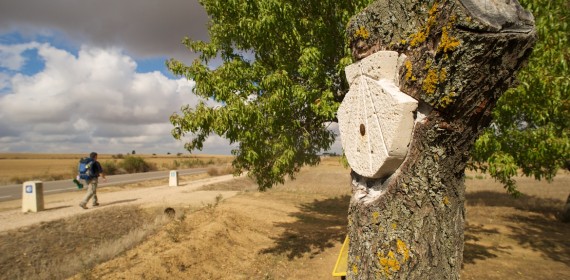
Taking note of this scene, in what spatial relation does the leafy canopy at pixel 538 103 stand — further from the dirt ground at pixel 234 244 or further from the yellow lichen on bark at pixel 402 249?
the yellow lichen on bark at pixel 402 249

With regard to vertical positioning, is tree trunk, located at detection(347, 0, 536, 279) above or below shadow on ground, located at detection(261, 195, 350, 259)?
above

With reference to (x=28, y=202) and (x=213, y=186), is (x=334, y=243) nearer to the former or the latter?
(x=28, y=202)

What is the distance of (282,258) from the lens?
268 inches

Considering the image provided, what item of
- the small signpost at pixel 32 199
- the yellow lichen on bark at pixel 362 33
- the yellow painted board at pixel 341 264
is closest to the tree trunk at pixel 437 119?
the yellow lichen on bark at pixel 362 33

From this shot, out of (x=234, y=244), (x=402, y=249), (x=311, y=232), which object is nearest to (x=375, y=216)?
(x=402, y=249)

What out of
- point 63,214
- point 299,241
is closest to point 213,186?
point 63,214

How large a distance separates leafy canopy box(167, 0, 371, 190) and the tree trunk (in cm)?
357

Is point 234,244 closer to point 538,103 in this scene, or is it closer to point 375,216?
point 375,216

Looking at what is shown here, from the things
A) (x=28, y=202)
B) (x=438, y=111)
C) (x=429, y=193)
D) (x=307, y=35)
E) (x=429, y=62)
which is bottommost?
(x=28, y=202)

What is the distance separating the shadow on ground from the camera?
24.1ft

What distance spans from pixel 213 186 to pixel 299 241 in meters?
13.8

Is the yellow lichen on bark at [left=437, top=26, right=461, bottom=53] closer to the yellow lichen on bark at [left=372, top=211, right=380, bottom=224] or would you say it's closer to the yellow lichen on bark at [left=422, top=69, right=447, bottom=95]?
the yellow lichen on bark at [left=422, top=69, right=447, bottom=95]

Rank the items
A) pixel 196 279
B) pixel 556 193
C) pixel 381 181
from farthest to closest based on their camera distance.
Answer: pixel 556 193 → pixel 196 279 → pixel 381 181

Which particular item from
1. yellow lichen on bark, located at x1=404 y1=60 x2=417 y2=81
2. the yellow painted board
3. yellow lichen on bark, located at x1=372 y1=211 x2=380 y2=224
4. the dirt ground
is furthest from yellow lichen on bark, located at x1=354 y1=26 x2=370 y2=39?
the dirt ground
